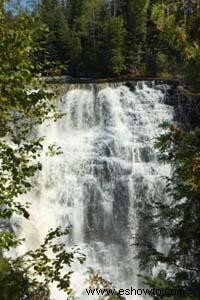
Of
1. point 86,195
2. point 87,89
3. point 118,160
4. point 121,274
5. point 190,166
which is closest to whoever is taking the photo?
point 190,166

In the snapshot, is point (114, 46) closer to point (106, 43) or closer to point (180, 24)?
point (106, 43)

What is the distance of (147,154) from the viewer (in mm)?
20984

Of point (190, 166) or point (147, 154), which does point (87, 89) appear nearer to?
point (147, 154)

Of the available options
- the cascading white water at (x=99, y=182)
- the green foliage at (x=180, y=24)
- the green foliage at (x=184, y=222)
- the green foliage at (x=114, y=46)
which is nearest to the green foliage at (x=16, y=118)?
the green foliage at (x=180, y=24)

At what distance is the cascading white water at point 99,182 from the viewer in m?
18.1

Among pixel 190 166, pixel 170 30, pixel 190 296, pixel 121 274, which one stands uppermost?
pixel 121 274

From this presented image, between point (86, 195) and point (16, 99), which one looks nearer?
point (16, 99)

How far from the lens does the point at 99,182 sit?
19875mm

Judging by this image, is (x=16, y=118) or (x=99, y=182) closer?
(x=16, y=118)

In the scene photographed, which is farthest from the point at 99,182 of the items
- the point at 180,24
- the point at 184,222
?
the point at 180,24

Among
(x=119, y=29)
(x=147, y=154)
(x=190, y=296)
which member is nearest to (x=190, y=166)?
(x=190, y=296)

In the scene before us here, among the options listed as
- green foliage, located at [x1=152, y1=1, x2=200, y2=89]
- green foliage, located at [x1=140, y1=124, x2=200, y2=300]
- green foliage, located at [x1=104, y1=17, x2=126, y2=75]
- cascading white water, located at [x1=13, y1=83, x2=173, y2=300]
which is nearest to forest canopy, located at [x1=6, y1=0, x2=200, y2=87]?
green foliage, located at [x1=104, y1=17, x2=126, y2=75]

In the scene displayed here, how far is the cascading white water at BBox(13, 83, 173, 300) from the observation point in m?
18.1

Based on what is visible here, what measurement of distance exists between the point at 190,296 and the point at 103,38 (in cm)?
3686
